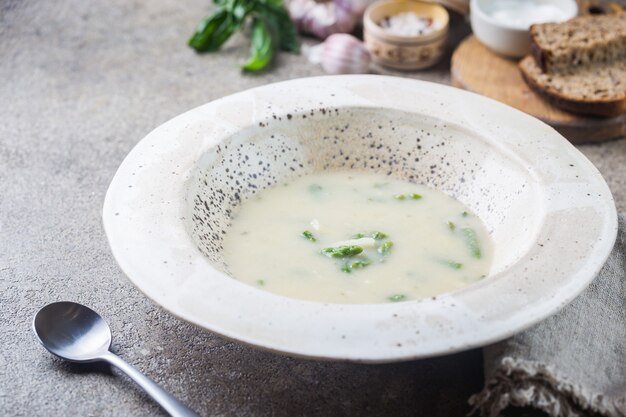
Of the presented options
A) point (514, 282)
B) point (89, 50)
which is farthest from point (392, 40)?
point (514, 282)

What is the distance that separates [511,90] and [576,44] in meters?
0.26

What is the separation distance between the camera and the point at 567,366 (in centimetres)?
153

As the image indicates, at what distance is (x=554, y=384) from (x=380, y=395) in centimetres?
35

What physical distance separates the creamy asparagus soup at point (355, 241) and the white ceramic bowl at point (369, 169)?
0.04m

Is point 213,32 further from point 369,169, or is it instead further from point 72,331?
point 72,331

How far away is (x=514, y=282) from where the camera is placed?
149 centimetres

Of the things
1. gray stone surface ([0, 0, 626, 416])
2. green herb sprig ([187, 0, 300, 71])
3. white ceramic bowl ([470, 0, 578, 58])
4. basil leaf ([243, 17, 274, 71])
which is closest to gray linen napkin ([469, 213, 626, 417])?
gray stone surface ([0, 0, 626, 416])

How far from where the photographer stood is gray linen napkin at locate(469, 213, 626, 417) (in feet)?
4.82

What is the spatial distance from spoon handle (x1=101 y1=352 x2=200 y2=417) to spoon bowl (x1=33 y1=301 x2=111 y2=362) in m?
0.05

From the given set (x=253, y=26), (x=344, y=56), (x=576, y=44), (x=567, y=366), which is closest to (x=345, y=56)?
(x=344, y=56)

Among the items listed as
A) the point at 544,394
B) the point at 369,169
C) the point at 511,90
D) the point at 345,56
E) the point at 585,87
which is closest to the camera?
the point at 544,394

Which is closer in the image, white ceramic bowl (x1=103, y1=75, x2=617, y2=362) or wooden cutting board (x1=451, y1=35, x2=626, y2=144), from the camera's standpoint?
white ceramic bowl (x1=103, y1=75, x2=617, y2=362)

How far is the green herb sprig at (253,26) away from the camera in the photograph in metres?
3.13

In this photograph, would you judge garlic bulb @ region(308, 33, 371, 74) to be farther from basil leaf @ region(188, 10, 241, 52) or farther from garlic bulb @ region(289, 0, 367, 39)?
basil leaf @ region(188, 10, 241, 52)
